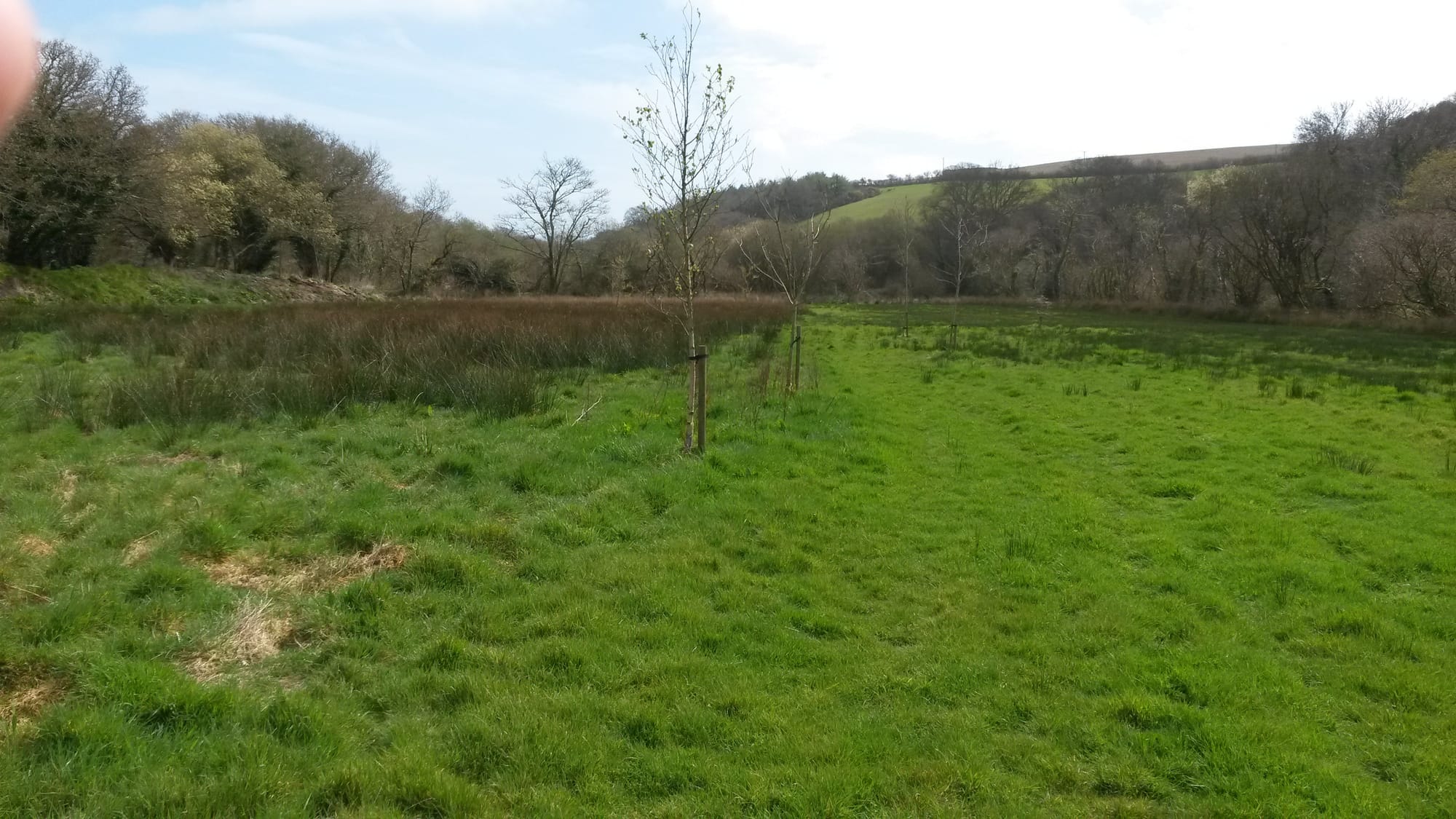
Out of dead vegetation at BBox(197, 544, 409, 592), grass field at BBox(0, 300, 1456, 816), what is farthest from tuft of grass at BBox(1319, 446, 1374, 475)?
dead vegetation at BBox(197, 544, 409, 592)

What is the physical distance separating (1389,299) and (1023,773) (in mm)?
38063

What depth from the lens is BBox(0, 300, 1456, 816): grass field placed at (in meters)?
3.05

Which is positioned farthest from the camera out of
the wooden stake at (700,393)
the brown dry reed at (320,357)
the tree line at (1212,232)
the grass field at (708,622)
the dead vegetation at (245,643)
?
the tree line at (1212,232)

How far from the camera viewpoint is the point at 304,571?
4906mm

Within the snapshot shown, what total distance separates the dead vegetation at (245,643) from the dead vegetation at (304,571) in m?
0.37

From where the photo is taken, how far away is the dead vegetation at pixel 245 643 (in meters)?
3.68

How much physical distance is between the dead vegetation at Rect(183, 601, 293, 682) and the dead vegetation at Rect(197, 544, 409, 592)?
367 mm

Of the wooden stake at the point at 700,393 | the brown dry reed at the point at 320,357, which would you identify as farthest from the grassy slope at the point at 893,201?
the wooden stake at the point at 700,393

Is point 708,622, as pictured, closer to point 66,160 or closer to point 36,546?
point 36,546

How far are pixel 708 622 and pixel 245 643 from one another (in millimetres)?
2401

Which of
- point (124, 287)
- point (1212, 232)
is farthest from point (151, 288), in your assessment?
point (1212, 232)

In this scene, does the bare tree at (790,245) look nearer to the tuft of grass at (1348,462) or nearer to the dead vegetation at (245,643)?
the tuft of grass at (1348,462)

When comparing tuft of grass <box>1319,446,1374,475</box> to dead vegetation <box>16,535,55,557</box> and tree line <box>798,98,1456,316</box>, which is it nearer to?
dead vegetation <box>16,535,55,557</box>

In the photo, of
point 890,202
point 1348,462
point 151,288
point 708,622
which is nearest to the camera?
point 708,622
